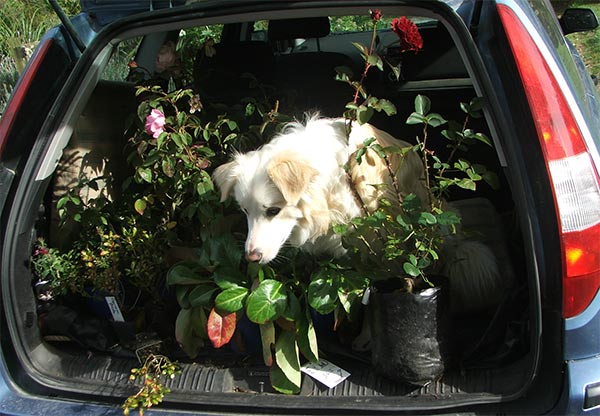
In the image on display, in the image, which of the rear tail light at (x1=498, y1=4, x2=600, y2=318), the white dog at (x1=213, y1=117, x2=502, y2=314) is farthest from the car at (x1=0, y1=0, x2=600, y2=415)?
the white dog at (x1=213, y1=117, x2=502, y2=314)

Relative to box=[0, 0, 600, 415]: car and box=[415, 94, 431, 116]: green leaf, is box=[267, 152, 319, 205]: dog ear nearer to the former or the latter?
box=[0, 0, 600, 415]: car

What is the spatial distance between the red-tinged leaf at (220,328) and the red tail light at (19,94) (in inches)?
40.5

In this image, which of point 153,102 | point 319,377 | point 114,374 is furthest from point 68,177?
point 319,377

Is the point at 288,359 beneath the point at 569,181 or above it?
beneath

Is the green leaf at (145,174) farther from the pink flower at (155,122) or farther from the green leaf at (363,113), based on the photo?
the green leaf at (363,113)

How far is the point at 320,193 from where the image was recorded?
2.25 meters

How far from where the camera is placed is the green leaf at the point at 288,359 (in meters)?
1.94

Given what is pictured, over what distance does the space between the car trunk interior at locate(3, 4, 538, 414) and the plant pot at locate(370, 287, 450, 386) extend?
0.06 metres

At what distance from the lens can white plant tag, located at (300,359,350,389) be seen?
1.94 meters

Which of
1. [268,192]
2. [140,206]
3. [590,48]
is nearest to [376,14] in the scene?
[268,192]

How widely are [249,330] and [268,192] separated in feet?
1.88

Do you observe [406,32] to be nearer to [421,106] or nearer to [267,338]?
[421,106]

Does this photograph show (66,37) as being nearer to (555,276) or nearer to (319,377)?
(319,377)

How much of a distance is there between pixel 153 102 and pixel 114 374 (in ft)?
4.00
